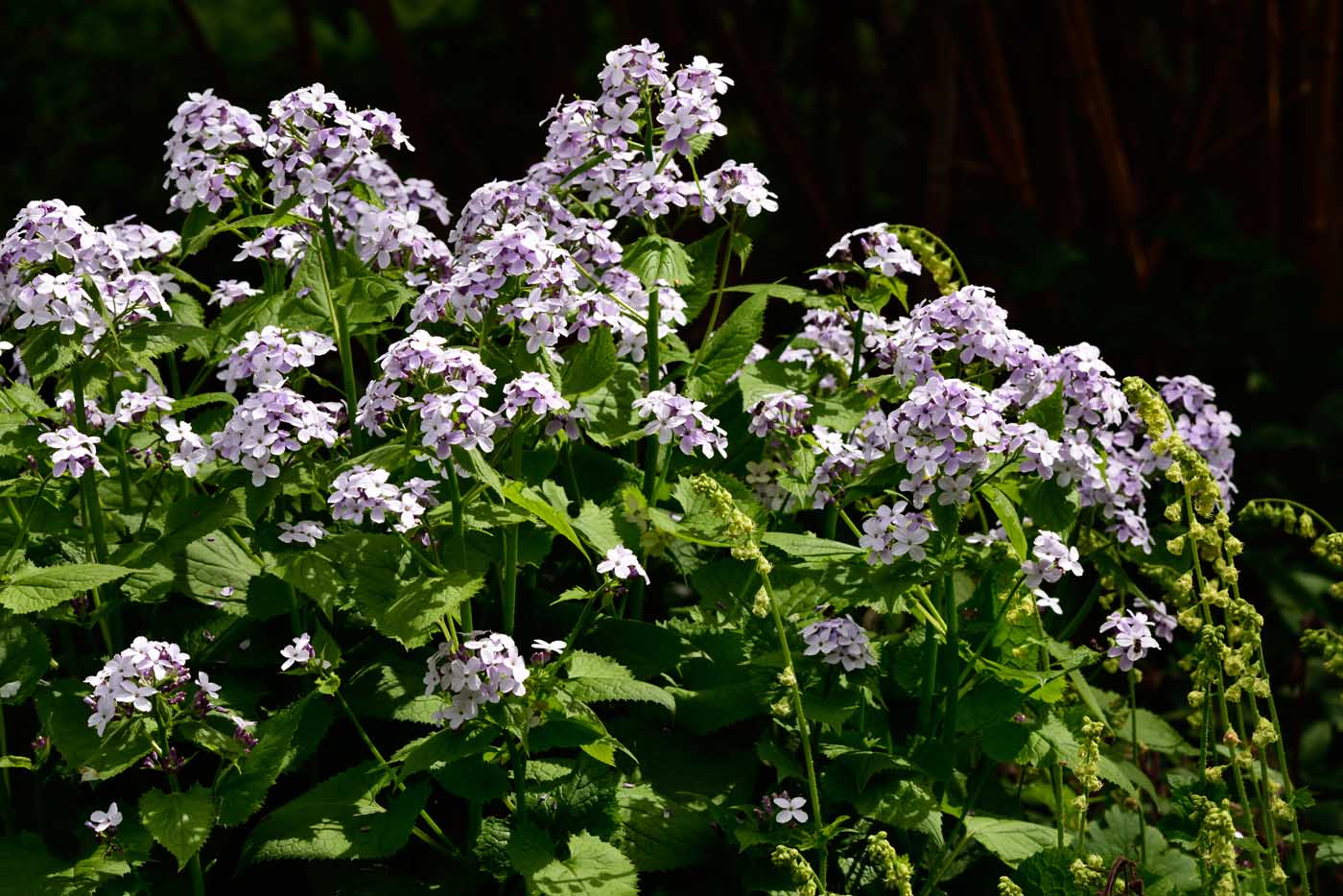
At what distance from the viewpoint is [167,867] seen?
2.50m

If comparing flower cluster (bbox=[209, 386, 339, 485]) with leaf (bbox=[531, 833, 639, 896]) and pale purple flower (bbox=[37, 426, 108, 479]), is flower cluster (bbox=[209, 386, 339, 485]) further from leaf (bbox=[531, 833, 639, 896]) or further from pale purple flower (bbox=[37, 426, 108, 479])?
leaf (bbox=[531, 833, 639, 896])

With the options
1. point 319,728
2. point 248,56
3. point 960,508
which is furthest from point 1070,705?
point 248,56

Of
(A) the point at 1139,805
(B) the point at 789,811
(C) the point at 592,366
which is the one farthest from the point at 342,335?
(A) the point at 1139,805

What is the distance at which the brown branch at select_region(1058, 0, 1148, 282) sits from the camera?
5445 mm

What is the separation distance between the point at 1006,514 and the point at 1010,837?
1.81 feet

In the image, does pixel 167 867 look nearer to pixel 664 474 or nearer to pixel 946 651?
pixel 664 474

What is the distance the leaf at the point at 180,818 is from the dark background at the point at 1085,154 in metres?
2.89

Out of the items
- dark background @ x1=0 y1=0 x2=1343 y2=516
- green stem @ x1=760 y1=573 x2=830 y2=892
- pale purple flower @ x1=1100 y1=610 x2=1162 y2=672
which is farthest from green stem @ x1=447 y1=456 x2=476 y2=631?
dark background @ x1=0 y1=0 x2=1343 y2=516

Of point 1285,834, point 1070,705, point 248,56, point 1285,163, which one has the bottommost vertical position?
point 1285,834

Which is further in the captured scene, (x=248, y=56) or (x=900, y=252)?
(x=248, y=56)

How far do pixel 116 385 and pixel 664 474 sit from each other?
3.22 ft

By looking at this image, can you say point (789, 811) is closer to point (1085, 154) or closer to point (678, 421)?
point (678, 421)

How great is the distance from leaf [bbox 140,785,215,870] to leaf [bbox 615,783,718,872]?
0.61 metres

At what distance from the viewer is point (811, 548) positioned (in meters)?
2.47
